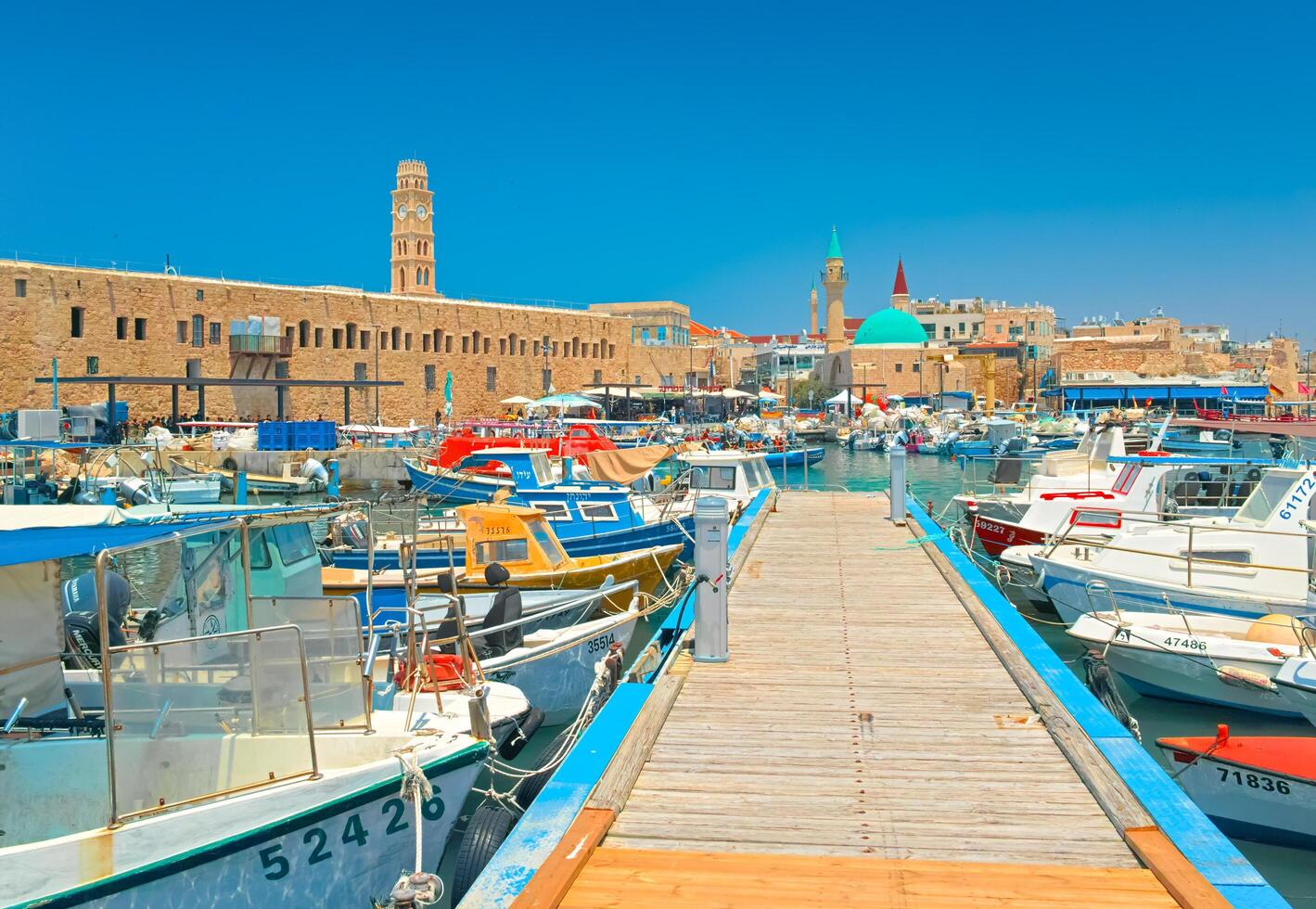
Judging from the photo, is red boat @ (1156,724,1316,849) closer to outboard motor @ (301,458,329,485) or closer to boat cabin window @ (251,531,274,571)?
boat cabin window @ (251,531,274,571)

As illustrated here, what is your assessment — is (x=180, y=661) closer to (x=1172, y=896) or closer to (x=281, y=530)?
(x=281, y=530)

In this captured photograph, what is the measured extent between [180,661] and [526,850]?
2421mm

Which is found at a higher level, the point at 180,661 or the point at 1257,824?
the point at 180,661

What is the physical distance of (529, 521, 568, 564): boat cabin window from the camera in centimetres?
1338

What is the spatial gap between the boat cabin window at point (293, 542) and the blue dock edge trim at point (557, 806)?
2823 millimetres

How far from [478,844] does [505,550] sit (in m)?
6.53

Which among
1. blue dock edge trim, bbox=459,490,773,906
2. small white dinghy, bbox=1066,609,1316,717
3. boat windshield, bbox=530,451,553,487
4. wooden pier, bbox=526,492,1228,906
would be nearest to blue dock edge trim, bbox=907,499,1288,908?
wooden pier, bbox=526,492,1228,906

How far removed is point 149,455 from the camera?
27.5 meters

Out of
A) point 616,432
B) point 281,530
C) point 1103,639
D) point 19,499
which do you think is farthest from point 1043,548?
point 616,432

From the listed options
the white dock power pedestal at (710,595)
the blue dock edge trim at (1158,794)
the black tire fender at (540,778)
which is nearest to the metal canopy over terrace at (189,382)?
the black tire fender at (540,778)

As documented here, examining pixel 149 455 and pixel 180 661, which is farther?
pixel 149 455

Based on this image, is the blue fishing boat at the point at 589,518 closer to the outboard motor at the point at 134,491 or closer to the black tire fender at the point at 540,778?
the black tire fender at the point at 540,778

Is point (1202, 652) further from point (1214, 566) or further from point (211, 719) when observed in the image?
point (211, 719)

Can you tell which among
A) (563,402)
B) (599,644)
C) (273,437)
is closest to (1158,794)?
(599,644)
